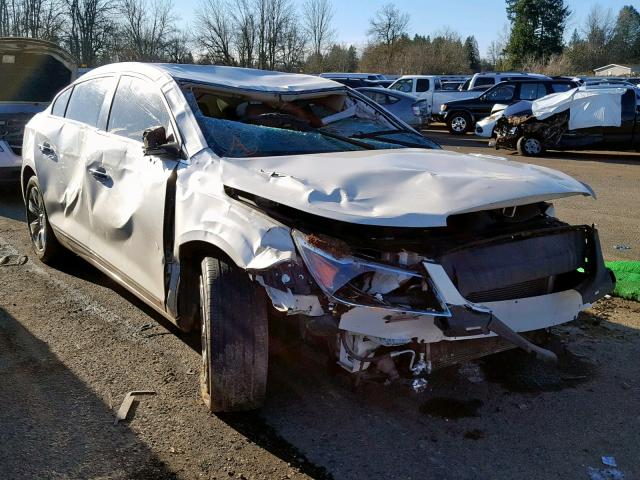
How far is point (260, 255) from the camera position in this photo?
2.70 metres

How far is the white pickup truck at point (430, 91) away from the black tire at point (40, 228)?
19.7 metres

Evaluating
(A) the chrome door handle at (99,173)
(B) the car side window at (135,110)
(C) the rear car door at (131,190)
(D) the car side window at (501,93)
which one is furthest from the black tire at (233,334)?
(D) the car side window at (501,93)

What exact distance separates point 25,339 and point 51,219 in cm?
133

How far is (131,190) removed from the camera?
147 inches

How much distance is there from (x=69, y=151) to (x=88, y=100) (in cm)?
44

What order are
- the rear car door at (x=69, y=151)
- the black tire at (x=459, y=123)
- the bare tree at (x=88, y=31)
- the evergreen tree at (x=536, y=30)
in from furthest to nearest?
the evergreen tree at (x=536, y=30) < the bare tree at (x=88, y=31) < the black tire at (x=459, y=123) < the rear car door at (x=69, y=151)

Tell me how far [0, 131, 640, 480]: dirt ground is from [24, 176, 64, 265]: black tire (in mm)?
1000

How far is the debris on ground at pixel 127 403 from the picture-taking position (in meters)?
3.09

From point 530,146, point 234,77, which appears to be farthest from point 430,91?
point 234,77

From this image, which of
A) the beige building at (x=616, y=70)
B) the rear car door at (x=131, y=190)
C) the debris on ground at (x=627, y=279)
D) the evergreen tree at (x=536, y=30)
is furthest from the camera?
the beige building at (x=616, y=70)

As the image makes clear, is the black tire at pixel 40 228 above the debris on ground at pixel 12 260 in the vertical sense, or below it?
above

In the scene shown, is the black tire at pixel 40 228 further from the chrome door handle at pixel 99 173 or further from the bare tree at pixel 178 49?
the bare tree at pixel 178 49

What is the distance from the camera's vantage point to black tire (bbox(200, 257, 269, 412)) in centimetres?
288

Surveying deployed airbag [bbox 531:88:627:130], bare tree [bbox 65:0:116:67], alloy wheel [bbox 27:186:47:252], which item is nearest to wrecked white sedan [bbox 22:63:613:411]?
alloy wheel [bbox 27:186:47:252]
